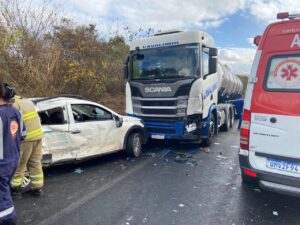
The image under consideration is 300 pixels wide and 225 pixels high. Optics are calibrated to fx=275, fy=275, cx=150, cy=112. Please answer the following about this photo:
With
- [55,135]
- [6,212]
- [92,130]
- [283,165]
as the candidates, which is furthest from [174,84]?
[6,212]

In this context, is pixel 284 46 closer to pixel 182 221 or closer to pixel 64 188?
pixel 182 221

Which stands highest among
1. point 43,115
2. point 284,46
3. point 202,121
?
point 284,46

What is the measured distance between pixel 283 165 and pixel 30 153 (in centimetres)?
362

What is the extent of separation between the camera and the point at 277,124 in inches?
138

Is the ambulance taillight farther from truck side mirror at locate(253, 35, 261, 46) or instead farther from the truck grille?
the truck grille

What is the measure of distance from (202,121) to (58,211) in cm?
452

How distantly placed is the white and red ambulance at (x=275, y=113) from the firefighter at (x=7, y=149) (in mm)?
2882

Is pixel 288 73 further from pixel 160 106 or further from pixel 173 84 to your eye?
pixel 160 106

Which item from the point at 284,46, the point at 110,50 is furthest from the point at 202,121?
the point at 110,50

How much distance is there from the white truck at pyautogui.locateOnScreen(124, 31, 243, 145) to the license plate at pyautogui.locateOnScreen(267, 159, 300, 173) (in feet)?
11.5

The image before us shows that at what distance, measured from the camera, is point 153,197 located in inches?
172

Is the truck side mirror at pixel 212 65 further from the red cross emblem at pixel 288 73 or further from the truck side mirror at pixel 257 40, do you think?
the red cross emblem at pixel 288 73

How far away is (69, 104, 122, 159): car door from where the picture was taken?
5.44m

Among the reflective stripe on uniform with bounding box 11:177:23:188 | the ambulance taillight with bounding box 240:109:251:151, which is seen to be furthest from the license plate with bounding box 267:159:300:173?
the reflective stripe on uniform with bounding box 11:177:23:188
